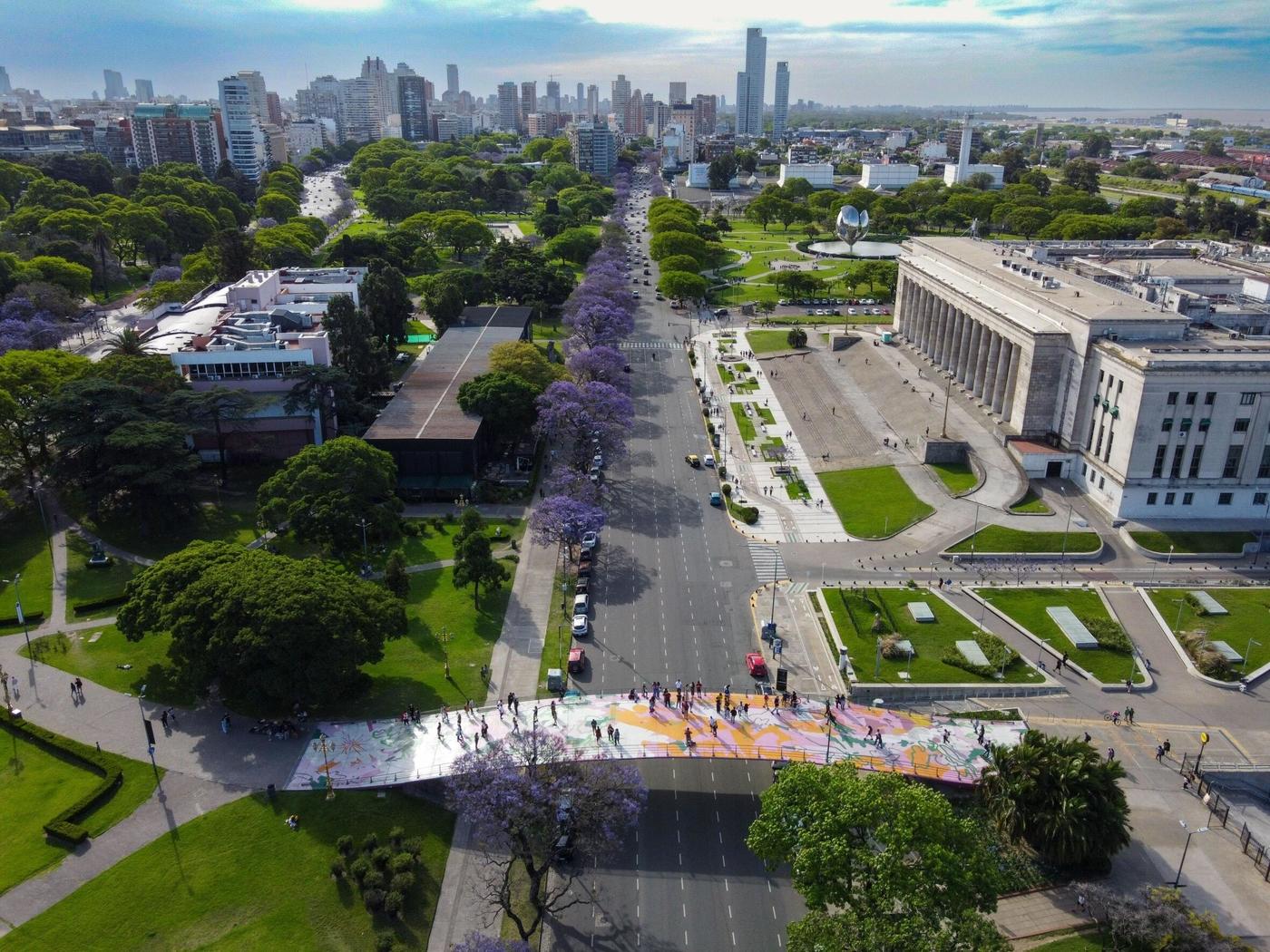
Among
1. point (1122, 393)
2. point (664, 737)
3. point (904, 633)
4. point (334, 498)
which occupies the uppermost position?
point (1122, 393)

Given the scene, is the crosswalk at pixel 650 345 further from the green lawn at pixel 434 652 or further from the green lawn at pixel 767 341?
the green lawn at pixel 434 652

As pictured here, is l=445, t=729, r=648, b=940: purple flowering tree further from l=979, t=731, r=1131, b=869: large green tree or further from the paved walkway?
l=979, t=731, r=1131, b=869: large green tree

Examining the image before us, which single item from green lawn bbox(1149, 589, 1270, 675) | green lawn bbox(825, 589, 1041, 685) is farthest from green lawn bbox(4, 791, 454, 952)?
green lawn bbox(1149, 589, 1270, 675)

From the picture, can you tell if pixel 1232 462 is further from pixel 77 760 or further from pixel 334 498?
pixel 77 760

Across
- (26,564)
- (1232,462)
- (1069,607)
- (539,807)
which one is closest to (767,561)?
(1069,607)

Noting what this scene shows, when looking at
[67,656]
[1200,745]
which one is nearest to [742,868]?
[1200,745]

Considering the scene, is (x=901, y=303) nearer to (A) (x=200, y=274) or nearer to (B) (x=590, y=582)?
(B) (x=590, y=582)
